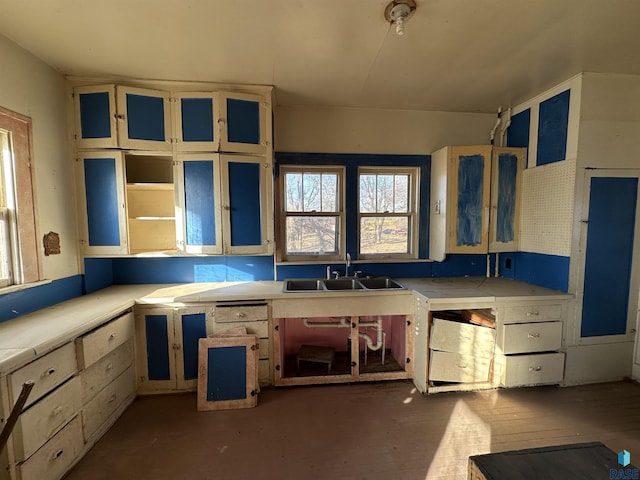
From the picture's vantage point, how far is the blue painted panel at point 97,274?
238cm

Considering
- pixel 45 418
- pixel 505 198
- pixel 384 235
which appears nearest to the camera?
pixel 45 418

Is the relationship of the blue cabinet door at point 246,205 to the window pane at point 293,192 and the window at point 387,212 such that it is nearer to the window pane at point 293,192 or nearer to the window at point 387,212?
the window pane at point 293,192

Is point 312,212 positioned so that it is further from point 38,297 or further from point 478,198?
point 38,297

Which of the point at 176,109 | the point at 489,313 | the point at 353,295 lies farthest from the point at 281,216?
the point at 489,313

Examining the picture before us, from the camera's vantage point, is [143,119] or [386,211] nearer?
[143,119]

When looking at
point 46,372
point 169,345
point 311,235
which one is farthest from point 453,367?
point 46,372

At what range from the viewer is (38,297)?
1.93 m

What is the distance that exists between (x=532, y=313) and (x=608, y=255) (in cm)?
86

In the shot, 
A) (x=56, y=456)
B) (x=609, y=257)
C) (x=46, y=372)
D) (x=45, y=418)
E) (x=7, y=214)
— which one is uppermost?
(x=7, y=214)

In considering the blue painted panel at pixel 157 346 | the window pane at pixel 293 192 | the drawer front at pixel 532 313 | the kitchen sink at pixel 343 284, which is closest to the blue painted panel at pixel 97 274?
the blue painted panel at pixel 157 346

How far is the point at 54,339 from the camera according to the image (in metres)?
1.49

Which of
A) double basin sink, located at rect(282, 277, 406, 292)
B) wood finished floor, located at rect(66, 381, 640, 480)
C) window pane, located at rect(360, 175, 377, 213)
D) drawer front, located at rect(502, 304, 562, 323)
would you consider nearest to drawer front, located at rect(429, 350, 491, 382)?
wood finished floor, located at rect(66, 381, 640, 480)

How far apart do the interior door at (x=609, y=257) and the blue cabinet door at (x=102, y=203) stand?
3896 mm

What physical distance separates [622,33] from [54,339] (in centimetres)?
383
